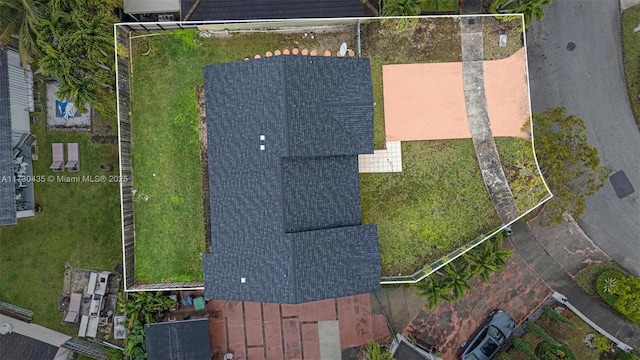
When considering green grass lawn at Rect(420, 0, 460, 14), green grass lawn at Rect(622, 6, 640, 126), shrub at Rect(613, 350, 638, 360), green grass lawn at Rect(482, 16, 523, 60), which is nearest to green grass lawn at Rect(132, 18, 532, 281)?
green grass lawn at Rect(420, 0, 460, 14)

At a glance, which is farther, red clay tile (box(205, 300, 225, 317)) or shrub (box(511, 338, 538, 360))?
red clay tile (box(205, 300, 225, 317))

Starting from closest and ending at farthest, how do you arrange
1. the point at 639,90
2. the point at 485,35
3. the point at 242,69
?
1. the point at 242,69
2. the point at 485,35
3. the point at 639,90

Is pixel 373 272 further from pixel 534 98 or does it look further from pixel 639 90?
pixel 639 90

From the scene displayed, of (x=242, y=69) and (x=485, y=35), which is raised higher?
(x=485, y=35)

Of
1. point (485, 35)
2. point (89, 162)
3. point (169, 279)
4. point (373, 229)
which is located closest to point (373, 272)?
point (373, 229)

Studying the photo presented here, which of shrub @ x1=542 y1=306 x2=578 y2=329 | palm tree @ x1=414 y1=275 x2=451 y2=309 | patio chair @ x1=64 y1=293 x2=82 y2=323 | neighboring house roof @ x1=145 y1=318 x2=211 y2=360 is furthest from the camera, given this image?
patio chair @ x1=64 y1=293 x2=82 y2=323

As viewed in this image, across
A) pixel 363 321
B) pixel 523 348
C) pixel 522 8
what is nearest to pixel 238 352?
pixel 363 321

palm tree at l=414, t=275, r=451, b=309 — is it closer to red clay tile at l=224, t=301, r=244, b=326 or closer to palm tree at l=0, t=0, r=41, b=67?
red clay tile at l=224, t=301, r=244, b=326
